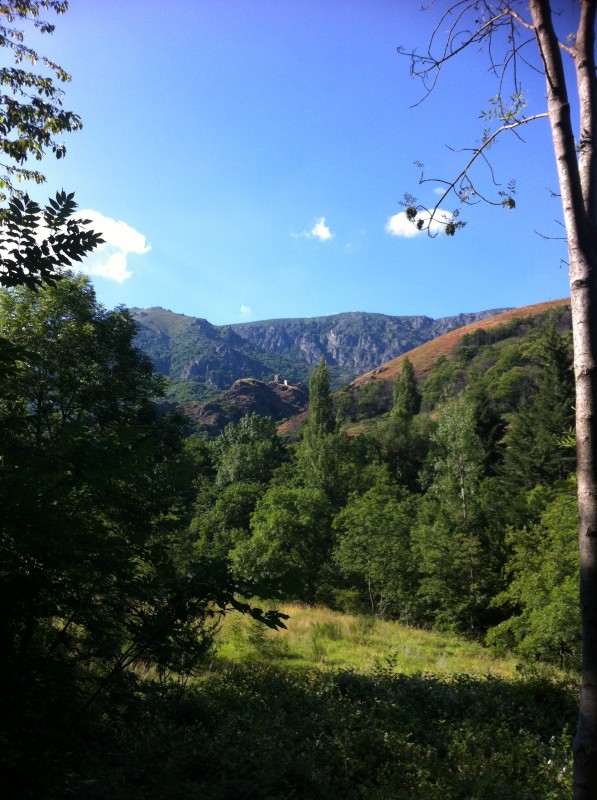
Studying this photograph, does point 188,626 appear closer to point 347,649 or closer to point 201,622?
point 201,622

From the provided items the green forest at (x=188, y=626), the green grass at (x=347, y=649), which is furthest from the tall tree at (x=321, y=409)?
the green grass at (x=347, y=649)

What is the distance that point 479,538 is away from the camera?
2380 cm

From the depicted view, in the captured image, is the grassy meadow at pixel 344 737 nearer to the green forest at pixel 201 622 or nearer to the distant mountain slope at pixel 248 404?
the green forest at pixel 201 622

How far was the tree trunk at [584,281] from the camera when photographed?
233 centimetres

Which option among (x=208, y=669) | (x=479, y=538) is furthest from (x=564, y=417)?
(x=208, y=669)

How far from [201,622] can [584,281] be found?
3407 millimetres

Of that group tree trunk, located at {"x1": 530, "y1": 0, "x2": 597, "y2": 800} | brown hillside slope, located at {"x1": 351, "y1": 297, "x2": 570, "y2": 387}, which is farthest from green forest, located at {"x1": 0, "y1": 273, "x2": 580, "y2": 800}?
brown hillside slope, located at {"x1": 351, "y1": 297, "x2": 570, "y2": 387}

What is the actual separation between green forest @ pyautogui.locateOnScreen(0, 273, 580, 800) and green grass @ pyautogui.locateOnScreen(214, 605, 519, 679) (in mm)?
129

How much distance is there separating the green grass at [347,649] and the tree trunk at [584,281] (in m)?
8.34

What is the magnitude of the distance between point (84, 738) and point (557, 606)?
52.8 feet

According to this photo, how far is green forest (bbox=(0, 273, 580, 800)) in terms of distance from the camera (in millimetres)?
2514

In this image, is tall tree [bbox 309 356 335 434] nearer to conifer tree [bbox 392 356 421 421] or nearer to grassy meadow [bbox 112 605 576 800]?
conifer tree [bbox 392 356 421 421]

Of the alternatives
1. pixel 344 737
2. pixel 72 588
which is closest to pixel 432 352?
pixel 344 737

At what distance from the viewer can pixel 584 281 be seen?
260 cm
